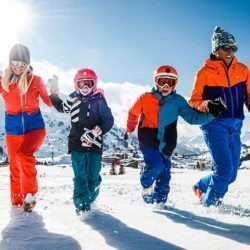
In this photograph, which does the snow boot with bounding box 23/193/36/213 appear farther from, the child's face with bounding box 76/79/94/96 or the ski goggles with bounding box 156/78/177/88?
the ski goggles with bounding box 156/78/177/88

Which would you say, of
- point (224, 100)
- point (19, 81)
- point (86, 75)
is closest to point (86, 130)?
point (86, 75)

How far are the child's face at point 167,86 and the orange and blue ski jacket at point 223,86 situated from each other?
1.19 ft

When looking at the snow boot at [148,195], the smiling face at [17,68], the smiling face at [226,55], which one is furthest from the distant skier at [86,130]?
the smiling face at [226,55]

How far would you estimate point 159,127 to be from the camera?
5.59 metres

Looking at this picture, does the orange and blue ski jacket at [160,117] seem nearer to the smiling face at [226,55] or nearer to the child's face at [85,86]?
the smiling face at [226,55]

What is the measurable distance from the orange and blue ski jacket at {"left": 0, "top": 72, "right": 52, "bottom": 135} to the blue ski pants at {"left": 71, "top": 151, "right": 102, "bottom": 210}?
0.88 metres

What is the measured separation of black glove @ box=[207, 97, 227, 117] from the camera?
4774mm

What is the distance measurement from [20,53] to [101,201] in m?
2.49

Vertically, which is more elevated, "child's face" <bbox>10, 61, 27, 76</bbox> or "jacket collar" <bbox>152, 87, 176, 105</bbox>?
"child's face" <bbox>10, 61, 27, 76</bbox>

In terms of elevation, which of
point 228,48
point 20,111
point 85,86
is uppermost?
point 228,48

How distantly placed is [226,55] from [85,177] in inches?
103

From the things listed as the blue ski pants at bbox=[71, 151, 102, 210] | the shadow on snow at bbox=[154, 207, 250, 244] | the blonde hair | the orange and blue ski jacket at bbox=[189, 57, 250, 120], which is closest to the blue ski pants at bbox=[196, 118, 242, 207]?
the orange and blue ski jacket at bbox=[189, 57, 250, 120]

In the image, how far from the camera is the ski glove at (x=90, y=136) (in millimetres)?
4789

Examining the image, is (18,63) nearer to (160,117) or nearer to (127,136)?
(127,136)
